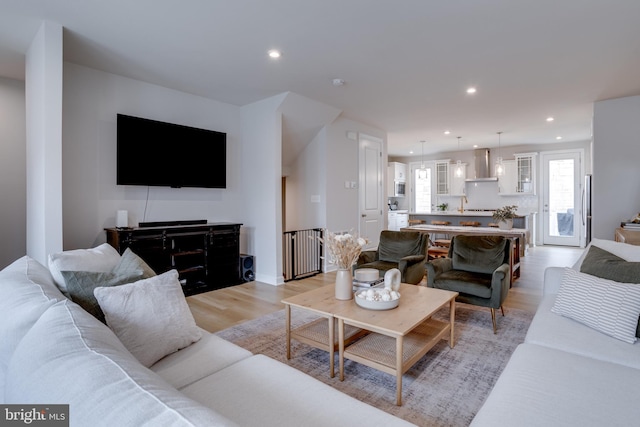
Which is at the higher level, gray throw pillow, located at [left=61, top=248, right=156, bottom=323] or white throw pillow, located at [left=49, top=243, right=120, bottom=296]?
white throw pillow, located at [left=49, top=243, right=120, bottom=296]

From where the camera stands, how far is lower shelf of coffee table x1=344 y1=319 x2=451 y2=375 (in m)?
2.09

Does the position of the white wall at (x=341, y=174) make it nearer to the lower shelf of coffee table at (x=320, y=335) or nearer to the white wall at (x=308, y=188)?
the white wall at (x=308, y=188)

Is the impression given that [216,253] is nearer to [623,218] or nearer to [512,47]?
[512,47]

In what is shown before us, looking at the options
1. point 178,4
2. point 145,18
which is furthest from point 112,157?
point 178,4

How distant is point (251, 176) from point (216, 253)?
53.3 inches

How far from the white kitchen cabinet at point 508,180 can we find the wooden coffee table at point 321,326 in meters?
8.26

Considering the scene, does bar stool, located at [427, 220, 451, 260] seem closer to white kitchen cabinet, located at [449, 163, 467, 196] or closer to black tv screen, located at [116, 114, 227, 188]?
black tv screen, located at [116, 114, 227, 188]

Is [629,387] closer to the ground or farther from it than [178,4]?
closer to the ground

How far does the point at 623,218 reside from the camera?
16.1ft

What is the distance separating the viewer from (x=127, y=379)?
0.71m

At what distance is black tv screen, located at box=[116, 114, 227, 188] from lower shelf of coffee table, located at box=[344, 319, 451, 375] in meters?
3.31

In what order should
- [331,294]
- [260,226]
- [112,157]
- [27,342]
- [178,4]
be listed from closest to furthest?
[27,342], [178,4], [331,294], [112,157], [260,226]

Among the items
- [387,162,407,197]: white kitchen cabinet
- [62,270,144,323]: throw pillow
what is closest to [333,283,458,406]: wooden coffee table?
[62,270,144,323]: throw pillow

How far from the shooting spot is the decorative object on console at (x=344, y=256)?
8.31 feet
